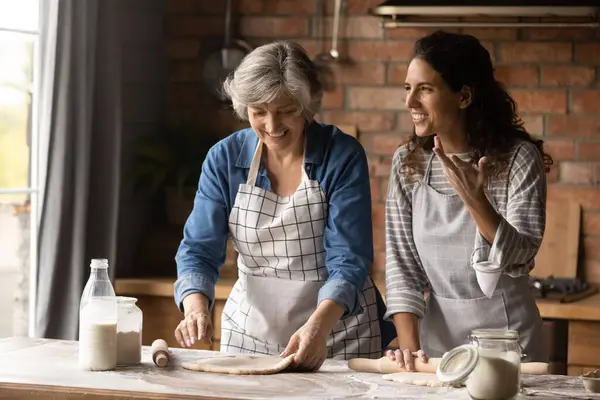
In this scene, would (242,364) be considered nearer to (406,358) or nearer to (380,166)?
(406,358)

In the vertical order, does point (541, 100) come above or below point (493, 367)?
above

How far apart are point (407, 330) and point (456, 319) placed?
0.43ft

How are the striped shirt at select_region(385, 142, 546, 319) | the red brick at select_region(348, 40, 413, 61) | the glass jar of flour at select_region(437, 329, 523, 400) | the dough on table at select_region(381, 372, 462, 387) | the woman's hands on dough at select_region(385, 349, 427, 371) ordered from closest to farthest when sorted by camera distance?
the glass jar of flour at select_region(437, 329, 523, 400) → the dough on table at select_region(381, 372, 462, 387) → the woman's hands on dough at select_region(385, 349, 427, 371) → the striped shirt at select_region(385, 142, 546, 319) → the red brick at select_region(348, 40, 413, 61)

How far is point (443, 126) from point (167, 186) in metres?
1.73

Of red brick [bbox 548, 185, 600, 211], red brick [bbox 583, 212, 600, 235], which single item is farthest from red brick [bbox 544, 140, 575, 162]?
red brick [bbox 583, 212, 600, 235]

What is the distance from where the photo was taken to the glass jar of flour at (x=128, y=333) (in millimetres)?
1990

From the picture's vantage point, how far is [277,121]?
7.02 ft

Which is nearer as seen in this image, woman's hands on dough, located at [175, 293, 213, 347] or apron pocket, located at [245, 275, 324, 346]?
woman's hands on dough, located at [175, 293, 213, 347]

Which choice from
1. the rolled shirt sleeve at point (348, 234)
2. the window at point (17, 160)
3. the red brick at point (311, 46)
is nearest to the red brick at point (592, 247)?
the red brick at point (311, 46)

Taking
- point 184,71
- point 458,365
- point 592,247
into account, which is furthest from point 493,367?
point 184,71

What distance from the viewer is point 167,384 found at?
1826 mm

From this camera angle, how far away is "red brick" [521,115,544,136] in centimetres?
349

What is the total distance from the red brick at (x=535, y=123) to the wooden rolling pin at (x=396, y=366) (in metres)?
1.69

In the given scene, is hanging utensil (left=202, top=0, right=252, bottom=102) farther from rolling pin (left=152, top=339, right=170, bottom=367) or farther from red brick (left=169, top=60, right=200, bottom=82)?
rolling pin (left=152, top=339, right=170, bottom=367)
